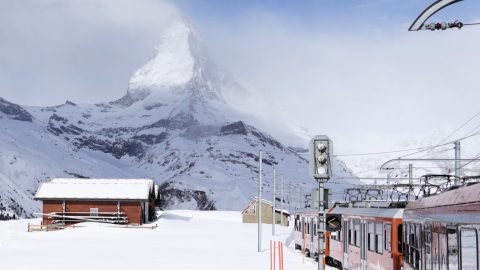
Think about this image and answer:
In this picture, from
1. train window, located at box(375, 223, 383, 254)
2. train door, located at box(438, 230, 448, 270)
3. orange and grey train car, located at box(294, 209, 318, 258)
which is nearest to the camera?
train door, located at box(438, 230, 448, 270)

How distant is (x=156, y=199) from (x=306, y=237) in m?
48.2

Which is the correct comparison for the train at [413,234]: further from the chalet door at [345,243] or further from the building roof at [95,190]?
the building roof at [95,190]

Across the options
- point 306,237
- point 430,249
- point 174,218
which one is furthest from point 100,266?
point 174,218

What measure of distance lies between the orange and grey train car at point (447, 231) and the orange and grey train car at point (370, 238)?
9.10 feet

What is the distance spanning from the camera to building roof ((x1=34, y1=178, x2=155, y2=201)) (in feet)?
231

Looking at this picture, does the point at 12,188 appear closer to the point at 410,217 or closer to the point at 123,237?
the point at 123,237

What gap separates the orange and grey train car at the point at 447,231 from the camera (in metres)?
10.1

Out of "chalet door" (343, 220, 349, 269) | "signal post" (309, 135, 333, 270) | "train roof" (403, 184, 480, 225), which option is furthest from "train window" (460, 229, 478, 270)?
"chalet door" (343, 220, 349, 269)

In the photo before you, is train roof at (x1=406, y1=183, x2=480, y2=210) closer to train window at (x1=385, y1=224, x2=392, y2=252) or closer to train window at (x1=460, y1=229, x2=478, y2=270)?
train window at (x1=460, y1=229, x2=478, y2=270)

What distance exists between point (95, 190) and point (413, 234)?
193 feet

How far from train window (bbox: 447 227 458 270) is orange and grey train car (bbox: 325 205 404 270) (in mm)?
7359

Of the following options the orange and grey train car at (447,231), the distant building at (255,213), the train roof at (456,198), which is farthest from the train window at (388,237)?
the distant building at (255,213)

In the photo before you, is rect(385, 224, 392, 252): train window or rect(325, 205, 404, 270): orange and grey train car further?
rect(385, 224, 392, 252): train window

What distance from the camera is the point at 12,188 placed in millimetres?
179625
